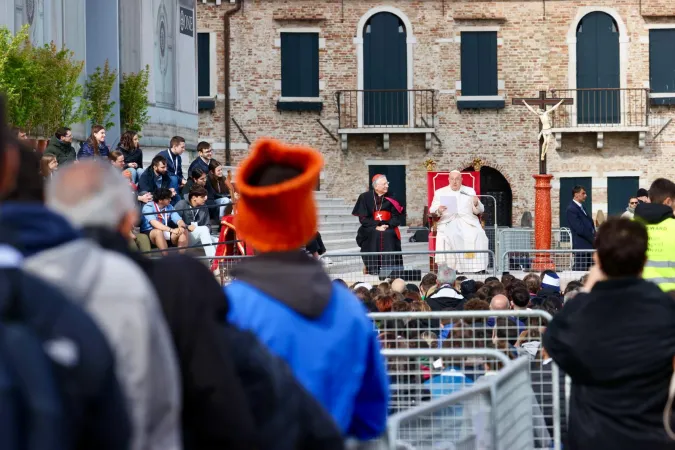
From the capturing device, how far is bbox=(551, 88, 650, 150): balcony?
32406mm

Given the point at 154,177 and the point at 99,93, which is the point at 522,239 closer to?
the point at 99,93

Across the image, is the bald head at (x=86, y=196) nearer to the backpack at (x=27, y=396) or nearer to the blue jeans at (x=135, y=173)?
the backpack at (x=27, y=396)

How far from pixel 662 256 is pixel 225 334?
183 inches

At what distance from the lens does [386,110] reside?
32.5 m

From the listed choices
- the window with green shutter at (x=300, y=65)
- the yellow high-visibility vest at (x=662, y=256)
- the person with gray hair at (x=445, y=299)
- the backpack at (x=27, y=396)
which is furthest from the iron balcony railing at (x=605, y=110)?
the backpack at (x=27, y=396)

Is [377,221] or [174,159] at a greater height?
[174,159]

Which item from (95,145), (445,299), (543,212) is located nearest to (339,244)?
(543,212)

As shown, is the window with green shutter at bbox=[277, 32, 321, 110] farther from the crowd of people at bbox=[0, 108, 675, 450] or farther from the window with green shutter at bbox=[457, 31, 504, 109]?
the crowd of people at bbox=[0, 108, 675, 450]

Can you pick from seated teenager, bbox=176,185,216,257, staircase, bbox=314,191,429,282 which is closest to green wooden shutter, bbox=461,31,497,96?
staircase, bbox=314,191,429,282

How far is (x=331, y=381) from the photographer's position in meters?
3.40

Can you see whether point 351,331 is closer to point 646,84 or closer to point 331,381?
point 331,381

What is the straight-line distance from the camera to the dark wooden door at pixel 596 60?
32.5 m

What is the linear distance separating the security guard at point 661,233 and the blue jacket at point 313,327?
3.91m

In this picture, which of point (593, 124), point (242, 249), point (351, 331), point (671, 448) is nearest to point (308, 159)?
point (351, 331)
